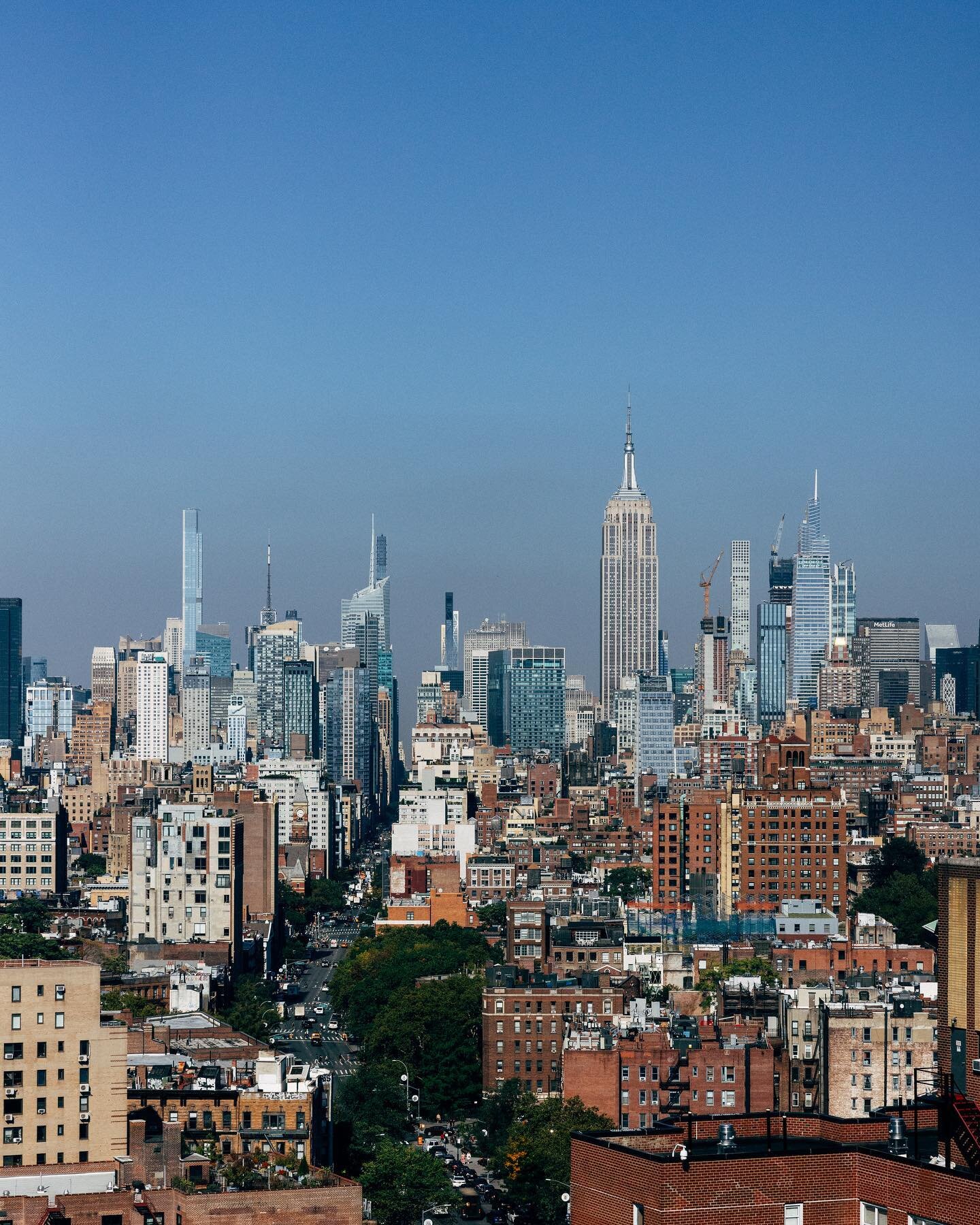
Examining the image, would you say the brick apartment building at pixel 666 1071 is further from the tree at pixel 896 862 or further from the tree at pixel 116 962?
the tree at pixel 896 862

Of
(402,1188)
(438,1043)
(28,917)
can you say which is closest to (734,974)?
(438,1043)

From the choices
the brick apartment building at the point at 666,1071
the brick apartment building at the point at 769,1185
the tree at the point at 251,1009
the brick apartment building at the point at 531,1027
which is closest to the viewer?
the brick apartment building at the point at 769,1185

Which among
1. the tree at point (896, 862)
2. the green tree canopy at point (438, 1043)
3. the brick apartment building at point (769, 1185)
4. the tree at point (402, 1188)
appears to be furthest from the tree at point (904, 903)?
the brick apartment building at point (769, 1185)

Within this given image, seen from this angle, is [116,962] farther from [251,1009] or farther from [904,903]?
[904,903]

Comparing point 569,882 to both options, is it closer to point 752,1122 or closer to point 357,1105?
point 357,1105

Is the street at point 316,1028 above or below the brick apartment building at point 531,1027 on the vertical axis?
below

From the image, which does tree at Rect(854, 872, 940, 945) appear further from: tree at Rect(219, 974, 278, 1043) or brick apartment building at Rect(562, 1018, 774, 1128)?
brick apartment building at Rect(562, 1018, 774, 1128)
